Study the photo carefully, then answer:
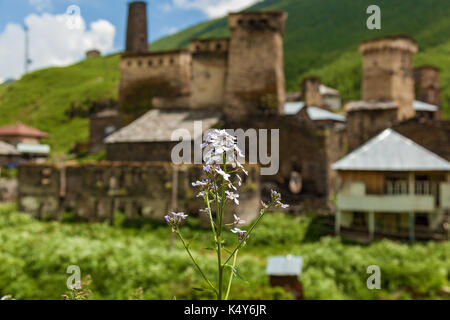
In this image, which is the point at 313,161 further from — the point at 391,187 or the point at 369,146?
the point at 391,187

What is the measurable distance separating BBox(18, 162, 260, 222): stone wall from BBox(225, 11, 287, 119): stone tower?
734 centimetres

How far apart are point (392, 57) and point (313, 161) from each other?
1449 cm

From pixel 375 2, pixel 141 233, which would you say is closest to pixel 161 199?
pixel 141 233

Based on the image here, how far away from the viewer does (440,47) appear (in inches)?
2682

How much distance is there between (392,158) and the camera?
18.9m

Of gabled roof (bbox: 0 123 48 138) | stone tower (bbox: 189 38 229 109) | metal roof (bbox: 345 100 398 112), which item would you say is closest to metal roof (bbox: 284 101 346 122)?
metal roof (bbox: 345 100 398 112)

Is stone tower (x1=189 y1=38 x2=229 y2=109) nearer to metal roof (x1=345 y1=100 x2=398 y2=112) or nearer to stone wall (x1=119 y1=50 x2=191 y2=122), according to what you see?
stone wall (x1=119 y1=50 x2=191 y2=122)

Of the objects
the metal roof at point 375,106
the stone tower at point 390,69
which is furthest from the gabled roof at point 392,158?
the stone tower at point 390,69

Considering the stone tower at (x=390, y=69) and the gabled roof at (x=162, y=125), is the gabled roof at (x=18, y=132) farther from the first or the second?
the stone tower at (x=390, y=69)

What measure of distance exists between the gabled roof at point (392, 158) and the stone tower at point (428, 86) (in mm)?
29877

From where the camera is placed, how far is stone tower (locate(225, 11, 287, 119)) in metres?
25.4


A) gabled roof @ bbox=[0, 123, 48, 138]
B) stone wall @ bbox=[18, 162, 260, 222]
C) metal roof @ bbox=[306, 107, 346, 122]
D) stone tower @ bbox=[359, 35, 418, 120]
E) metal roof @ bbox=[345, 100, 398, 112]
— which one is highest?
stone tower @ bbox=[359, 35, 418, 120]

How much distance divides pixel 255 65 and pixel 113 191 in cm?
1251

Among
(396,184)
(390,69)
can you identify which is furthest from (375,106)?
(396,184)
